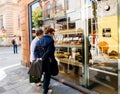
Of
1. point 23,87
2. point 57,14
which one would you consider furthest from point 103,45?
point 23,87

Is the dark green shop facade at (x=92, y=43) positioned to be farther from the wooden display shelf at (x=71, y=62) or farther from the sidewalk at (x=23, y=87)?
the sidewalk at (x=23, y=87)

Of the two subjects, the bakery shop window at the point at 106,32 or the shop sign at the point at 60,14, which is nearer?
the bakery shop window at the point at 106,32

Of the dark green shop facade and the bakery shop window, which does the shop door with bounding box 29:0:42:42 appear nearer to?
the dark green shop facade

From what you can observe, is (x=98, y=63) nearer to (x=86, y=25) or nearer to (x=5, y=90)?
(x=86, y=25)

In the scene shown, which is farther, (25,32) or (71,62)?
(25,32)

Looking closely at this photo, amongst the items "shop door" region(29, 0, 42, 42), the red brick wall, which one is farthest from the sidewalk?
"shop door" region(29, 0, 42, 42)

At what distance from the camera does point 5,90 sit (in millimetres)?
6074

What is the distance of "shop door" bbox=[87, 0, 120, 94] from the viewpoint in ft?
16.6

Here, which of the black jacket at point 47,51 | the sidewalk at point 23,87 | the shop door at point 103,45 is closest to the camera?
the black jacket at point 47,51

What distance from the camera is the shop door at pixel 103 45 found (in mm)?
5056

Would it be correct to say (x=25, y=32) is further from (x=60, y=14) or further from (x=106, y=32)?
(x=106, y=32)

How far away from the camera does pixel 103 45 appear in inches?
217

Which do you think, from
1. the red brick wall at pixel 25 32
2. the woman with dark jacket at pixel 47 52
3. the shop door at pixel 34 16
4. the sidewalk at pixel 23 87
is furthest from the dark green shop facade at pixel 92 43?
the red brick wall at pixel 25 32

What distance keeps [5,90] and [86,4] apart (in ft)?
11.2
